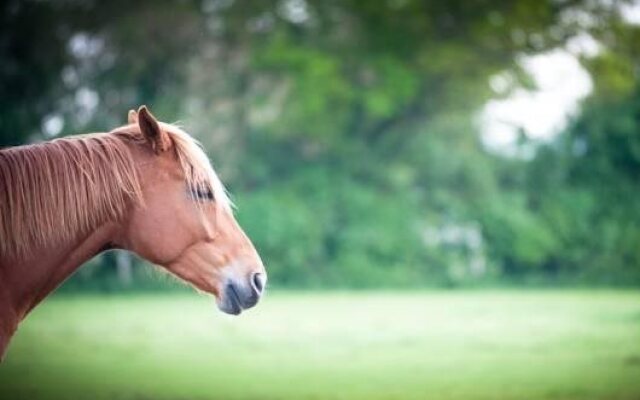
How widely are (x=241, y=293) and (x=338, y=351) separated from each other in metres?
3.72

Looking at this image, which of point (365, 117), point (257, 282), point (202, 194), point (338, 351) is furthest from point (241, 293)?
point (365, 117)

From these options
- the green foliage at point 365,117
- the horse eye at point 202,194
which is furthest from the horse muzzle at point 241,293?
the green foliage at point 365,117

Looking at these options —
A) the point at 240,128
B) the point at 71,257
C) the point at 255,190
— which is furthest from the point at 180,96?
the point at 71,257

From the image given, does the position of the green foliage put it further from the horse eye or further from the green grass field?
the horse eye

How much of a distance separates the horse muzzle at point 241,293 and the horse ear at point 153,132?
14.6 inches

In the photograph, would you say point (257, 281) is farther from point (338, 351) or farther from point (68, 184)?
point (338, 351)

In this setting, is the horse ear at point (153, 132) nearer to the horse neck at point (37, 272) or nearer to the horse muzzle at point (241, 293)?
the horse neck at point (37, 272)

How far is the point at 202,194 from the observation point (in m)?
2.04

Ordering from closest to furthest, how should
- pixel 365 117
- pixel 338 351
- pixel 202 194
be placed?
pixel 202 194
pixel 338 351
pixel 365 117

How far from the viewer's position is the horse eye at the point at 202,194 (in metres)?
2.03

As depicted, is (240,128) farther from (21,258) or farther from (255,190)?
(21,258)

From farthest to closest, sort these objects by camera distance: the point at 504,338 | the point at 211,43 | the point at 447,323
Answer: the point at 211,43
the point at 447,323
the point at 504,338

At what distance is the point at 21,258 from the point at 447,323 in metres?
5.51

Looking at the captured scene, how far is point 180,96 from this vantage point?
12250mm
